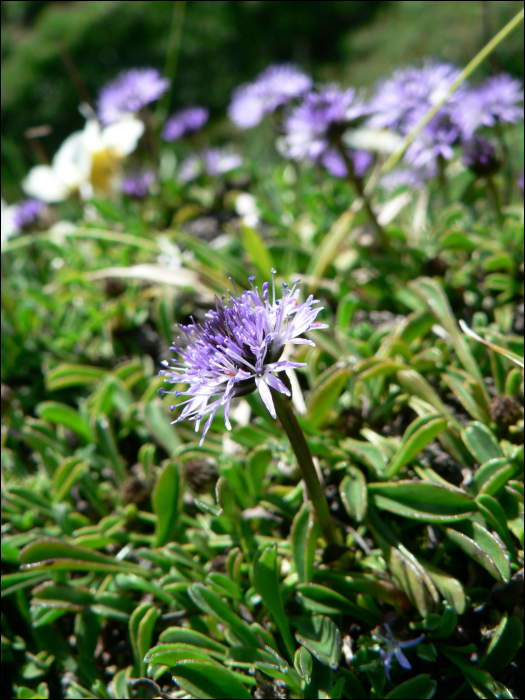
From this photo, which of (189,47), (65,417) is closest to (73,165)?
(65,417)

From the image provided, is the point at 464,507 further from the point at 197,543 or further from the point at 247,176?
the point at 247,176

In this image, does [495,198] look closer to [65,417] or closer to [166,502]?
[166,502]

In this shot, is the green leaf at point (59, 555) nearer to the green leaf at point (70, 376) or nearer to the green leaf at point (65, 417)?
the green leaf at point (65, 417)

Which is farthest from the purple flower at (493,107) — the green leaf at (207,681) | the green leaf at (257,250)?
the green leaf at (207,681)

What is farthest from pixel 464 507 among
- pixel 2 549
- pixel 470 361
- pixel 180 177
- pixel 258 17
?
pixel 258 17

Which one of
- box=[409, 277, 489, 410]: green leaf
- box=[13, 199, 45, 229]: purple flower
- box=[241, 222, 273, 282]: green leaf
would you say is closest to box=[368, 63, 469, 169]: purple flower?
box=[409, 277, 489, 410]: green leaf
